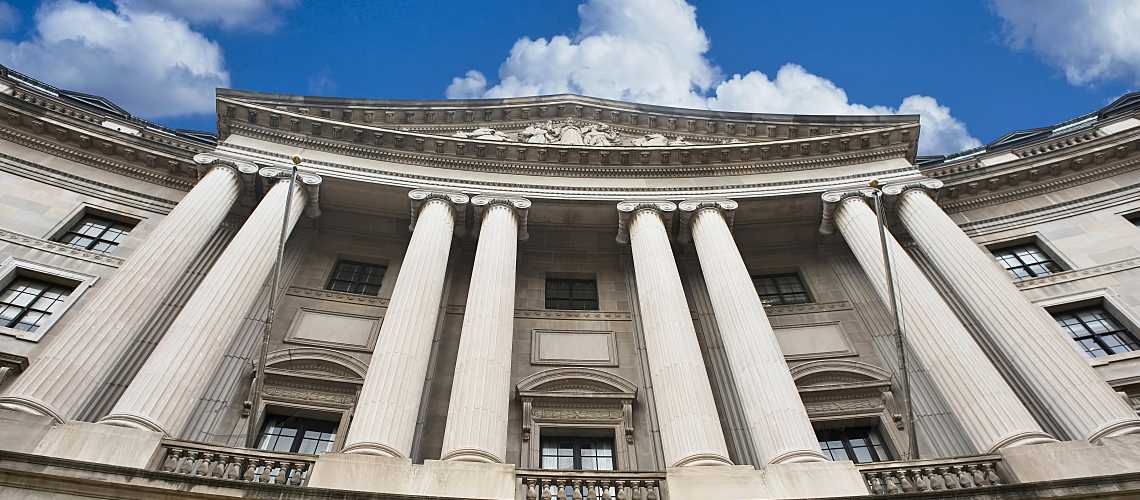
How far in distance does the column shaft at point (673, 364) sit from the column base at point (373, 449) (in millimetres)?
5464

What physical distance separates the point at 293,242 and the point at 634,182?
11693 millimetres

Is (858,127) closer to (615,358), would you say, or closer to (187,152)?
(615,358)

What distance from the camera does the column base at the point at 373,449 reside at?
44.0 ft

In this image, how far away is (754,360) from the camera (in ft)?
53.9

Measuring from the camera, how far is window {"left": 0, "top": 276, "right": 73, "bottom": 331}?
18047mm

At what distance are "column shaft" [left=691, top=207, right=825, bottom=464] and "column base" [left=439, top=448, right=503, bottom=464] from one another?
5510mm

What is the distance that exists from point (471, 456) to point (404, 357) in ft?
10.6

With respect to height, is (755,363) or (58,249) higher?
(58,249)

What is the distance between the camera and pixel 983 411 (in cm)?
1466

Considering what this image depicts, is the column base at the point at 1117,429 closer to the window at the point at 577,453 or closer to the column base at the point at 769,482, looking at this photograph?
the column base at the point at 769,482

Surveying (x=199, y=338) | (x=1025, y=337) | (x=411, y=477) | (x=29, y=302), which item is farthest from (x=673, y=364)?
(x=29, y=302)

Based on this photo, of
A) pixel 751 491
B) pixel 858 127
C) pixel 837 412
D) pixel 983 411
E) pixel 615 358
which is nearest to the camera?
pixel 751 491

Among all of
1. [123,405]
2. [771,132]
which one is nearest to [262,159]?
[123,405]

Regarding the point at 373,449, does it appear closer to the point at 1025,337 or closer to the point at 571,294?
the point at 571,294
